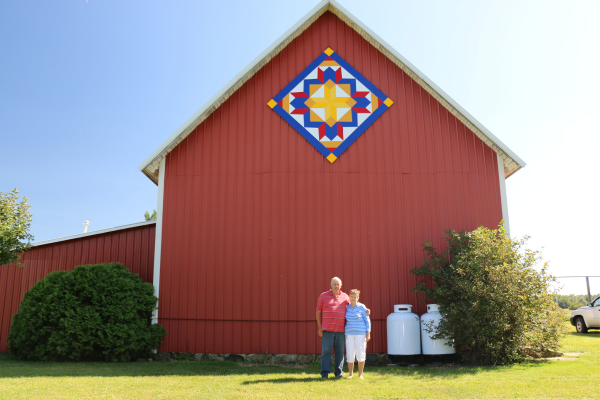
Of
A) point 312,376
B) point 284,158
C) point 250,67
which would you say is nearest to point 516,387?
point 312,376

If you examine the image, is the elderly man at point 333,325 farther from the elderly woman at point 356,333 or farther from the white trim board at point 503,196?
the white trim board at point 503,196

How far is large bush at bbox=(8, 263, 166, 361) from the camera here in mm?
9258

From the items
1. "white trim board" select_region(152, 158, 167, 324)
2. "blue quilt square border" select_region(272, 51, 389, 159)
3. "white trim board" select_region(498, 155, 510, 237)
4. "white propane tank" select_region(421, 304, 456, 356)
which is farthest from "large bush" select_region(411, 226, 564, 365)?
"white trim board" select_region(152, 158, 167, 324)

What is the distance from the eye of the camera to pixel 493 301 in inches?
336

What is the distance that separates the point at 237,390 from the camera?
662cm

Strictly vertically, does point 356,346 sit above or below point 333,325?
below

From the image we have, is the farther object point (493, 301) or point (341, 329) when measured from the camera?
point (493, 301)

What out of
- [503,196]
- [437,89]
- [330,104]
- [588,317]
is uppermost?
[437,89]

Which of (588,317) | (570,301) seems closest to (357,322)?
(588,317)

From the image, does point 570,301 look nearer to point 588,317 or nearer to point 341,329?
point 588,317

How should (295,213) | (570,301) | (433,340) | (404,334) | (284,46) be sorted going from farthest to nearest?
(570,301) → (284,46) → (295,213) → (404,334) → (433,340)

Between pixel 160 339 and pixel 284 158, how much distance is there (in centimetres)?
489

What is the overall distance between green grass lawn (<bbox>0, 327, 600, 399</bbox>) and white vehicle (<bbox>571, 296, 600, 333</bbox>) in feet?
26.4

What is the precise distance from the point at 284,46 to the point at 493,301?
7533 mm
